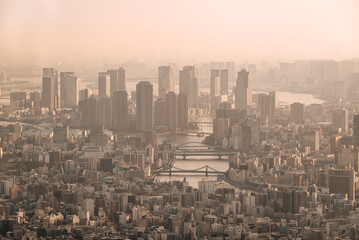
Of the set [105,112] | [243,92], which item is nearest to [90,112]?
[105,112]

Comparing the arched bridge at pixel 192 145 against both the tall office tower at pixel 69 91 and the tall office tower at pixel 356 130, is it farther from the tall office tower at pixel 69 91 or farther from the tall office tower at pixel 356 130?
the tall office tower at pixel 356 130

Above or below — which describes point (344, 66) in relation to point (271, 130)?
above

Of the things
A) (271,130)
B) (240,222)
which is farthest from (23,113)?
(240,222)

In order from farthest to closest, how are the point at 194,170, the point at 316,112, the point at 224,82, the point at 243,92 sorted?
the point at 224,82 < the point at 243,92 < the point at 316,112 < the point at 194,170

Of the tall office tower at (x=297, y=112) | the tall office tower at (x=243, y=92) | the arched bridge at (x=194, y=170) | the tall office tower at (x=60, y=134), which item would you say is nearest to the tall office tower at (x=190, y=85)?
the tall office tower at (x=243, y=92)

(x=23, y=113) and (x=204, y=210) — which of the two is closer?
(x=204, y=210)

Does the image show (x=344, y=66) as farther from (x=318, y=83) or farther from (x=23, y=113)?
(x=23, y=113)

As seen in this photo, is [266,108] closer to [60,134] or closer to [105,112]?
[105,112]
